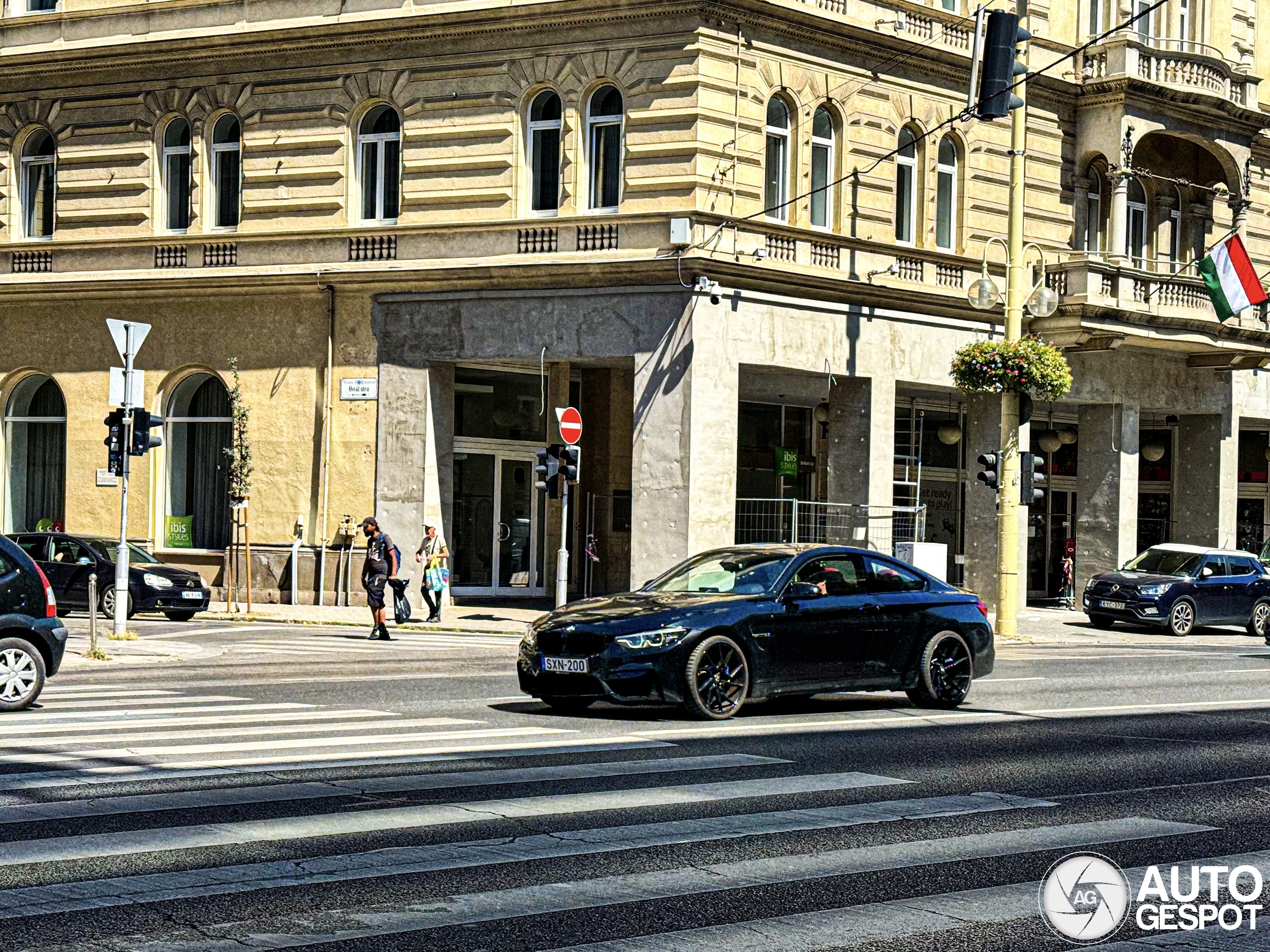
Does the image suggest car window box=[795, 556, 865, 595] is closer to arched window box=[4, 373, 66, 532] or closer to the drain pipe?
the drain pipe

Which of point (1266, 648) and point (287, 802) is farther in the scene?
point (1266, 648)

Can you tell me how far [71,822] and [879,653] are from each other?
330 inches

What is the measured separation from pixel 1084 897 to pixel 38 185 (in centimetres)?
3097

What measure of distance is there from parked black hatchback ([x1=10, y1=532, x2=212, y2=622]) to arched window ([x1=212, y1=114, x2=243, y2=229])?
7131mm

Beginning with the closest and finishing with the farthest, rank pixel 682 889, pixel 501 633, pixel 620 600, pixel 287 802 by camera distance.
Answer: pixel 682 889 → pixel 287 802 → pixel 620 600 → pixel 501 633

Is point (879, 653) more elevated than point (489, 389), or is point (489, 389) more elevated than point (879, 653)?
point (489, 389)

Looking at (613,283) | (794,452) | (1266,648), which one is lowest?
(1266,648)

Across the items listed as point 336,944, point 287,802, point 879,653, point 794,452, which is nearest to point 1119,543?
point 794,452

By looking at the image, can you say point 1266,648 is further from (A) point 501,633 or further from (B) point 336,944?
(B) point 336,944

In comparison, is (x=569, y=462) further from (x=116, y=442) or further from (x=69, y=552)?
(x=69, y=552)

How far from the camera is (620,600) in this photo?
1486 cm

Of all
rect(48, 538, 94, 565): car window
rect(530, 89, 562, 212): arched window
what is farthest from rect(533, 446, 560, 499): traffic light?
rect(48, 538, 94, 565): car window

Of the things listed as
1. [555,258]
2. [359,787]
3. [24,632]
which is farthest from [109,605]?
[359,787]

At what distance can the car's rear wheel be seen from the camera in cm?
2664
